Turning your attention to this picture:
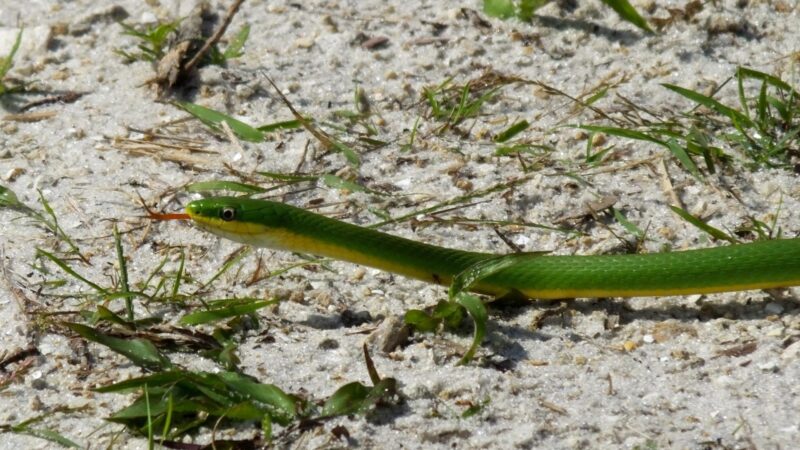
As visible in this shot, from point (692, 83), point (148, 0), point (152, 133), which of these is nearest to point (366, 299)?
point (152, 133)

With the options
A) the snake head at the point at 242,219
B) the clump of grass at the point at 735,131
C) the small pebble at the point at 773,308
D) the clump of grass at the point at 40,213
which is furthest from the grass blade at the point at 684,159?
the clump of grass at the point at 40,213

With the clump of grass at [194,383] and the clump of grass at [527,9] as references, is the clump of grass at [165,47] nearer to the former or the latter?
the clump of grass at [527,9]

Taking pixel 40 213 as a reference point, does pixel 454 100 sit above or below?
above

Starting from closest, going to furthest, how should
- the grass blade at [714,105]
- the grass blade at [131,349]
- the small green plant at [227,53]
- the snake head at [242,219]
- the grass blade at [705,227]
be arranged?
the grass blade at [131,349] < the snake head at [242,219] < the grass blade at [705,227] < the grass blade at [714,105] < the small green plant at [227,53]

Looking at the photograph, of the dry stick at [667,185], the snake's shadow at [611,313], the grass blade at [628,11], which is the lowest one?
the snake's shadow at [611,313]

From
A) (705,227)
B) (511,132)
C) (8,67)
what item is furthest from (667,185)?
(8,67)

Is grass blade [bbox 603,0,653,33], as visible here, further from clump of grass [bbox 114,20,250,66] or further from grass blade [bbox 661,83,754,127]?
clump of grass [bbox 114,20,250,66]

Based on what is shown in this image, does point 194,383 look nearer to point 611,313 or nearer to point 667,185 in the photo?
point 611,313
